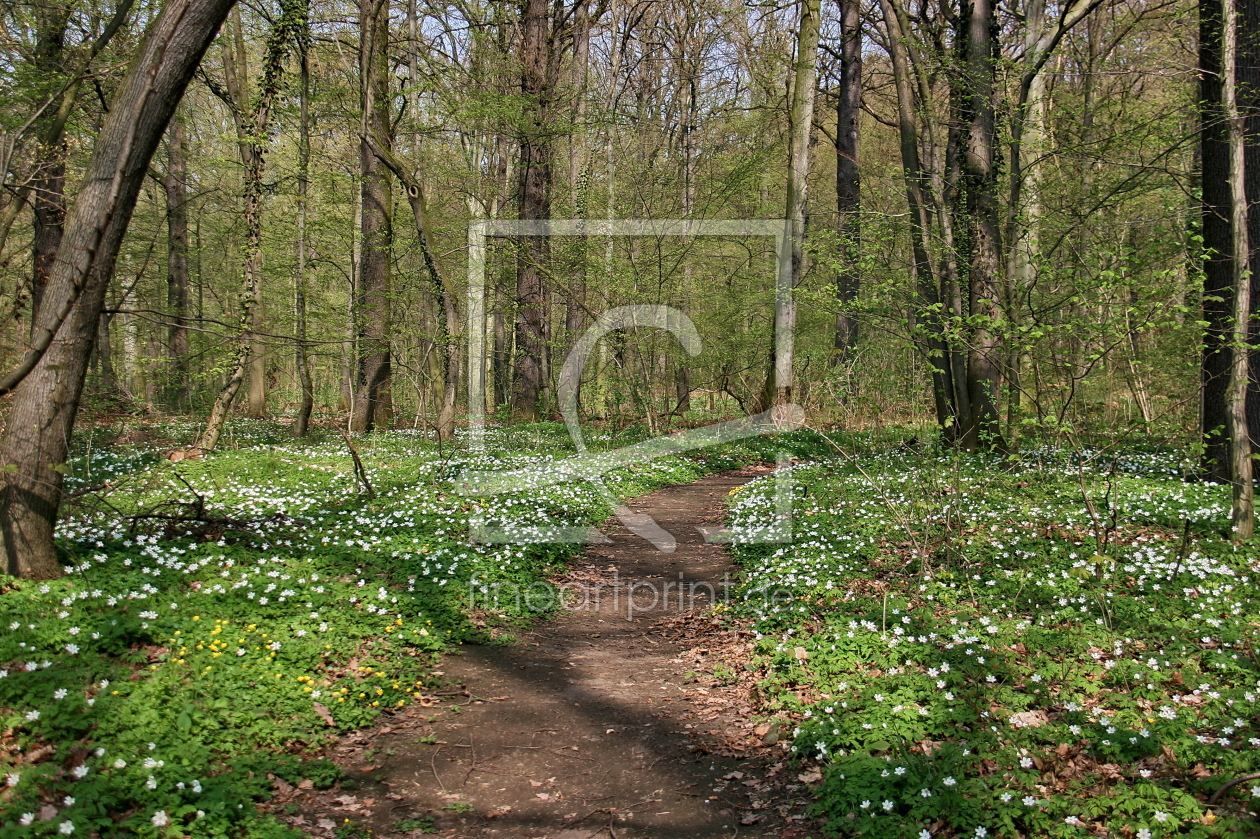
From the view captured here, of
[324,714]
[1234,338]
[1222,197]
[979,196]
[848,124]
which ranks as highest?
[848,124]

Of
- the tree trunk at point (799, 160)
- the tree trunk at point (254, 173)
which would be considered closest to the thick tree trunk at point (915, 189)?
the tree trunk at point (799, 160)

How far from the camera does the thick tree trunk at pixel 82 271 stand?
4.67 meters

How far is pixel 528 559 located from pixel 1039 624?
470 cm

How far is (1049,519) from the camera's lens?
24.1ft

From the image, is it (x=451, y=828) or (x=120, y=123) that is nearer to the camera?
(x=451, y=828)

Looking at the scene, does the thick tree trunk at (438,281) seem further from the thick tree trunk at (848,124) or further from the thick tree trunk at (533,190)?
the thick tree trunk at (848,124)

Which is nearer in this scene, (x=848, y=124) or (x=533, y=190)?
(x=533, y=190)

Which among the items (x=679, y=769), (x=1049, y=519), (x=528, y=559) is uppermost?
(x=1049, y=519)

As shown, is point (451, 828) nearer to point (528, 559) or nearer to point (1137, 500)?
point (528, 559)

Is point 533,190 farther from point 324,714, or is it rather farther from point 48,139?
point 324,714

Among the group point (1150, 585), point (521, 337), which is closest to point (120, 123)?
point (1150, 585)

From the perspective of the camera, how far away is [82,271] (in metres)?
4.63

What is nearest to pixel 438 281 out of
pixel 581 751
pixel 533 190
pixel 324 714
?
pixel 533 190

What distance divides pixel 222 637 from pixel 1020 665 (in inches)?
198
